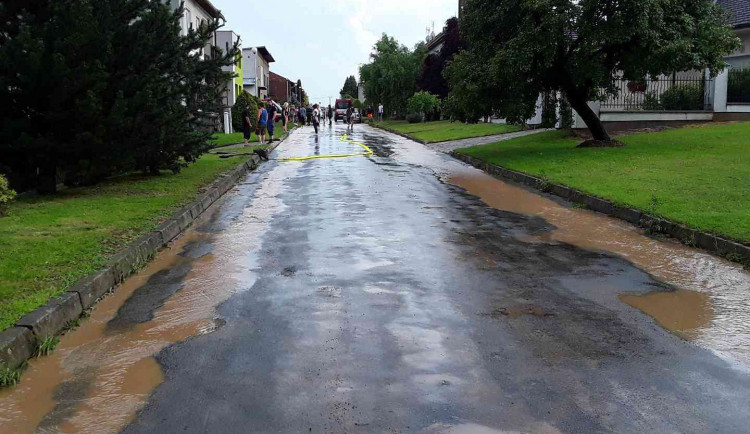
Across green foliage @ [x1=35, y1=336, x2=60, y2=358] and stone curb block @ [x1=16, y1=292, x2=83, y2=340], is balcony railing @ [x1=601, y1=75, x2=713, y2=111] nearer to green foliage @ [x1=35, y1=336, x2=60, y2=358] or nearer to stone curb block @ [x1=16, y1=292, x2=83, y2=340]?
stone curb block @ [x1=16, y1=292, x2=83, y2=340]

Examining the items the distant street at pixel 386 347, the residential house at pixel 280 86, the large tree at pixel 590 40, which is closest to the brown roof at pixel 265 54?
the residential house at pixel 280 86

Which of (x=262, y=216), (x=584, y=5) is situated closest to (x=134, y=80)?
(x=262, y=216)

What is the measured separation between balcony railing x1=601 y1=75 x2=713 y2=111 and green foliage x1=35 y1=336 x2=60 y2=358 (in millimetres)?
24080

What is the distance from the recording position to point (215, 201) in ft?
41.5

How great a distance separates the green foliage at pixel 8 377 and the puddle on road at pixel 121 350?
4cm

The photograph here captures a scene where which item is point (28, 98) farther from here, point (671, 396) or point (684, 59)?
point (684, 59)

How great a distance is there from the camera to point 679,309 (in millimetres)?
5652

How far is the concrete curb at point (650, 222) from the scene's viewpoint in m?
7.54

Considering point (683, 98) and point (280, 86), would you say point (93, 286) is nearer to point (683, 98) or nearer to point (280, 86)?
point (683, 98)

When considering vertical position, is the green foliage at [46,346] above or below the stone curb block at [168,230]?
below

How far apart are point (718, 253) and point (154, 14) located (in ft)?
36.7

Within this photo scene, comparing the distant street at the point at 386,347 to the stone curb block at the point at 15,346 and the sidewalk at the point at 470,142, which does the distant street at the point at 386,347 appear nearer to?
the stone curb block at the point at 15,346

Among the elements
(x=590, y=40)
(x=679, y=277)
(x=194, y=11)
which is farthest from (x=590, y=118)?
(x=194, y=11)

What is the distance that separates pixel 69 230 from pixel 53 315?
142 inches
